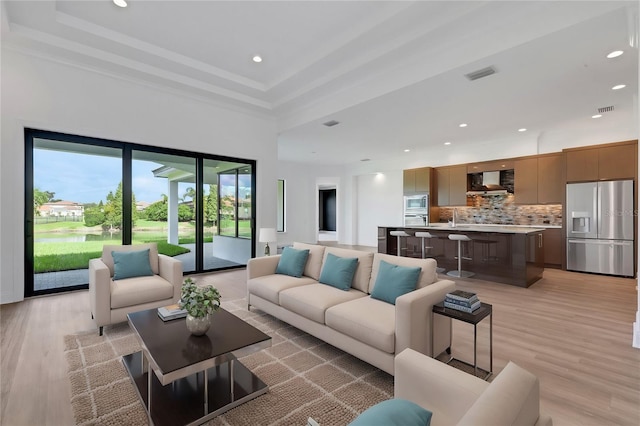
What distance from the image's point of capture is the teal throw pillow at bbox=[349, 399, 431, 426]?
813 millimetres

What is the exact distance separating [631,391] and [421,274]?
1.56 m

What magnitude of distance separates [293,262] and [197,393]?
5.99 feet

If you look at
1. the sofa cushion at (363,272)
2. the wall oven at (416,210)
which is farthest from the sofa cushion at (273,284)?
the wall oven at (416,210)

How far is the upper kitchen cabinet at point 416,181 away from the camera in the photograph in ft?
28.4

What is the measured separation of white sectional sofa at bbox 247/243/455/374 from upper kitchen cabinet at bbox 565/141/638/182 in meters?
5.69

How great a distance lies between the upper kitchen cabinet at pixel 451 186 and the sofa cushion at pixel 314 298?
6323mm

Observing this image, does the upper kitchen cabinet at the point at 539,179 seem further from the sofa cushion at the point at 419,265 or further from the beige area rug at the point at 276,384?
the beige area rug at the point at 276,384

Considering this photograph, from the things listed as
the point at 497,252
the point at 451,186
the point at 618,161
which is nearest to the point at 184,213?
the point at 497,252

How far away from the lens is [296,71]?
4516 millimetres

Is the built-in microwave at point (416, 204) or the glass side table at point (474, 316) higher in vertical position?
the built-in microwave at point (416, 204)

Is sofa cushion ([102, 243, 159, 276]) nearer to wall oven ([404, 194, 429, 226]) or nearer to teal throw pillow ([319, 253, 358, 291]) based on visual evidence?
teal throw pillow ([319, 253, 358, 291])

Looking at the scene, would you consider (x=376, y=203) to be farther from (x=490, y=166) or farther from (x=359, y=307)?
(x=359, y=307)

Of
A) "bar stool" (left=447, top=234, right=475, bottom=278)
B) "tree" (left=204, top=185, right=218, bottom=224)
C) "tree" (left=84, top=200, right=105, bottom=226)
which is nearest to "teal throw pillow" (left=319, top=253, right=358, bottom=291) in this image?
"bar stool" (left=447, top=234, right=475, bottom=278)

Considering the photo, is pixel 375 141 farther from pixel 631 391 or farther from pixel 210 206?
pixel 631 391
